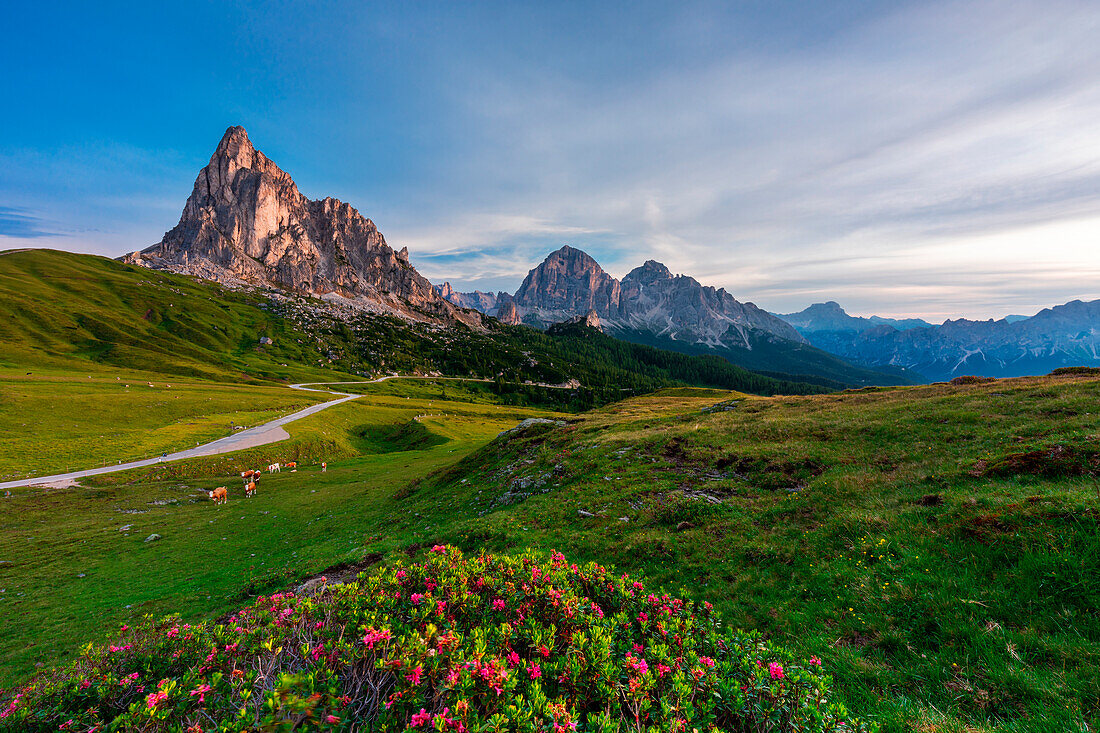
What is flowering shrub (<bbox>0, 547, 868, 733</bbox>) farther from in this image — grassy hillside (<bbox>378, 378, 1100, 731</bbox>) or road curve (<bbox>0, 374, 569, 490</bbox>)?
road curve (<bbox>0, 374, 569, 490</bbox>)

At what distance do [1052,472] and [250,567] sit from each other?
32.9 meters

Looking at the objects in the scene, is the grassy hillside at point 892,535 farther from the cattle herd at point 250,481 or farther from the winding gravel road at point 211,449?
the winding gravel road at point 211,449

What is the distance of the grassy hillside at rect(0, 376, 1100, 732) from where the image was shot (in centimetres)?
638

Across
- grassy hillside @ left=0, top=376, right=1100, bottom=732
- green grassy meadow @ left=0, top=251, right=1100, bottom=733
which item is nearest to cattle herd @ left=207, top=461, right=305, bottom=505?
green grassy meadow @ left=0, top=251, right=1100, bottom=733

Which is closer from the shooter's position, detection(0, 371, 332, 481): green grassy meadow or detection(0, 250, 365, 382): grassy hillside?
detection(0, 371, 332, 481): green grassy meadow

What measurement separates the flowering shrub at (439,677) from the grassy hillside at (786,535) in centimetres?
282

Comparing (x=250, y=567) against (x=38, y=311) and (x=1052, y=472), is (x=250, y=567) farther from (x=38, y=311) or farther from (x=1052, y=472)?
(x=38, y=311)

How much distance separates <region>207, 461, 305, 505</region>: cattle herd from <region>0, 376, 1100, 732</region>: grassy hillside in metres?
1.71

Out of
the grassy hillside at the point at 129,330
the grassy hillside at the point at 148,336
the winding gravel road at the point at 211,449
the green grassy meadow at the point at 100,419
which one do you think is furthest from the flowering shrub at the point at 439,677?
the grassy hillside at the point at 129,330

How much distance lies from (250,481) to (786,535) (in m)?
44.5

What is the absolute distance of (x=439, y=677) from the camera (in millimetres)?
4391

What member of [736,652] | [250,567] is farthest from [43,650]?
[736,652]

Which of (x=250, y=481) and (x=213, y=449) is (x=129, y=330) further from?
(x=250, y=481)

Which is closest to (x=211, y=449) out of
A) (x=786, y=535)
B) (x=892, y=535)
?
(x=786, y=535)
